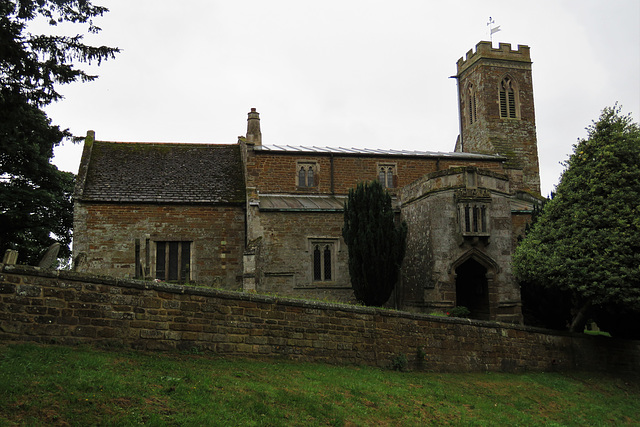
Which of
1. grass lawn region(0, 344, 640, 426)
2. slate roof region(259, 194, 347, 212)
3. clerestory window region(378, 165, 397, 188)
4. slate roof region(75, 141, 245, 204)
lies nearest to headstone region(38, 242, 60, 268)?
grass lawn region(0, 344, 640, 426)

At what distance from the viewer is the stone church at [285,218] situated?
20875mm

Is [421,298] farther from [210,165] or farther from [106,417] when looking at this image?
[106,417]

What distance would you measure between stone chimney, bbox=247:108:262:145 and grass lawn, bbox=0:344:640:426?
19160 millimetres

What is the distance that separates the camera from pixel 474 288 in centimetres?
2294

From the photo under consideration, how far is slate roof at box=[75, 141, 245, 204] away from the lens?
970 inches

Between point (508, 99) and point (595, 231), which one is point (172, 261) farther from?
point (508, 99)

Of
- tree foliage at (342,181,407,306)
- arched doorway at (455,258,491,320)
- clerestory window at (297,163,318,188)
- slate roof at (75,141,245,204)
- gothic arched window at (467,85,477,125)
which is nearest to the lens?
tree foliage at (342,181,407,306)

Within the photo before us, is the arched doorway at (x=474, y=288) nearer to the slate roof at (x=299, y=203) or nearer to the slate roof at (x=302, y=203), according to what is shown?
the slate roof at (x=302, y=203)

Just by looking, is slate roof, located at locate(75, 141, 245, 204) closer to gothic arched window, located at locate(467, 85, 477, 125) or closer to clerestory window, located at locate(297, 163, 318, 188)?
clerestory window, located at locate(297, 163, 318, 188)

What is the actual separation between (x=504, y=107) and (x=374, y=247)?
814 inches

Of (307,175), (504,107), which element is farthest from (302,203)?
(504,107)

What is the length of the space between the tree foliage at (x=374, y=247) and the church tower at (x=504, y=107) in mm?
16724

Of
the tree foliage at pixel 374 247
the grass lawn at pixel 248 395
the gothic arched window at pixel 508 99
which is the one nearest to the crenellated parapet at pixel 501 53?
the gothic arched window at pixel 508 99

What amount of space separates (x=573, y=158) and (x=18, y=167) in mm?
24820
